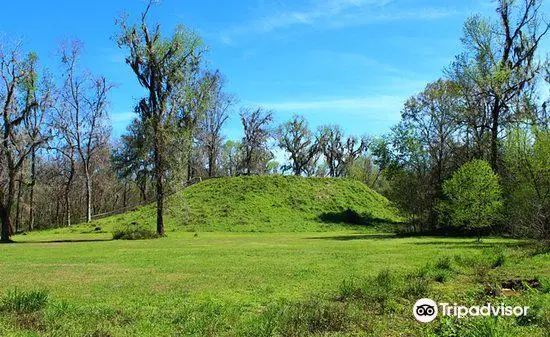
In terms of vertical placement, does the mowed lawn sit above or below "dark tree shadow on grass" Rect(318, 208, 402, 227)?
below

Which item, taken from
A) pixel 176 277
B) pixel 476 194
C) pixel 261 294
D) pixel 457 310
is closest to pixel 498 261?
pixel 457 310

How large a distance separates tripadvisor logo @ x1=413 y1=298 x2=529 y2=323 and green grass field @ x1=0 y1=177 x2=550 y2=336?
18 centimetres

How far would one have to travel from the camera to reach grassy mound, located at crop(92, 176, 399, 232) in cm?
4559

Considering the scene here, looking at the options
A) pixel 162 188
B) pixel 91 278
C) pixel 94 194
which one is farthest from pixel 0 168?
pixel 91 278

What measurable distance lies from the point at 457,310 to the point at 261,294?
456 cm

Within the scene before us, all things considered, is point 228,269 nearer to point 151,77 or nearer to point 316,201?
point 151,77

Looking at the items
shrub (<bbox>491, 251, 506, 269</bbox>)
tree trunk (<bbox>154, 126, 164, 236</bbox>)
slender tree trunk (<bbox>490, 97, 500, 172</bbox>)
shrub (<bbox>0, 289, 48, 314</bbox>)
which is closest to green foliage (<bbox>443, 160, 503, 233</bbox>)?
slender tree trunk (<bbox>490, 97, 500, 172</bbox>)

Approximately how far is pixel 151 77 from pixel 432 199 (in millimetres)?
28403

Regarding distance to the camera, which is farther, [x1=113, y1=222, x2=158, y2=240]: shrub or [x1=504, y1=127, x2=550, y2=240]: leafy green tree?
[x1=113, y1=222, x2=158, y2=240]: shrub

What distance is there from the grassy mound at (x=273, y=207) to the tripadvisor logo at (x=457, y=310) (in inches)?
1193

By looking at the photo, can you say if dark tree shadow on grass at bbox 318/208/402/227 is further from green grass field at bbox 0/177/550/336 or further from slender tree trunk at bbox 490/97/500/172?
green grass field at bbox 0/177/550/336

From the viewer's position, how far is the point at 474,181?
101ft

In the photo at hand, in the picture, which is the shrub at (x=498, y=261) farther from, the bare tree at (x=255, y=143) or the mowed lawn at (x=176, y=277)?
the bare tree at (x=255, y=143)

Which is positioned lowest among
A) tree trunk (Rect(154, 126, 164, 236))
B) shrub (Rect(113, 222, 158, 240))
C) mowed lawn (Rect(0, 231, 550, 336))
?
mowed lawn (Rect(0, 231, 550, 336))
